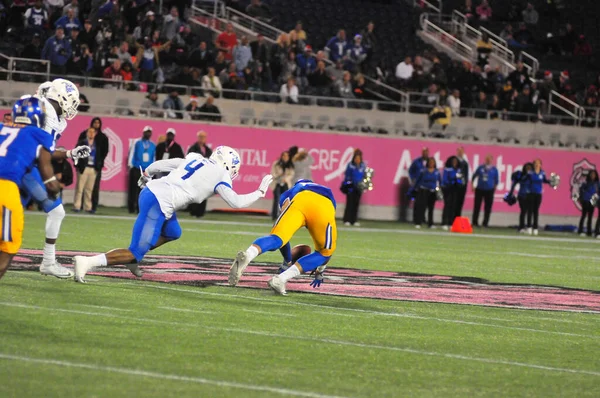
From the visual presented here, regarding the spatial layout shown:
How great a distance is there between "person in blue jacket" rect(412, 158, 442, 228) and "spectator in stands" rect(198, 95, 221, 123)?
4.95 m

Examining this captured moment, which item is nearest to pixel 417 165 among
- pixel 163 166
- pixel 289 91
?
pixel 289 91

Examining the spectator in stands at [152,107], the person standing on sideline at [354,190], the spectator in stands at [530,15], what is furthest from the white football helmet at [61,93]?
the spectator in stands at [530,15]

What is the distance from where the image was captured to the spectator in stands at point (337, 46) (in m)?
30.9

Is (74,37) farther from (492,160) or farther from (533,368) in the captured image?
(533,368)

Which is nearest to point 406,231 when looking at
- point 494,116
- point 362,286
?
point 494,116

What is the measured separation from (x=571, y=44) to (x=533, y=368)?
30677 mm

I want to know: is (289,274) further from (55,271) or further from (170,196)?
(55,271)

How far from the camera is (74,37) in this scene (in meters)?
25.7

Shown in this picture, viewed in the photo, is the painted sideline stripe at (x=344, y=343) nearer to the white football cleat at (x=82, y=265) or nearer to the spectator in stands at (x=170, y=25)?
the white football cleat at (x=82, y=265)

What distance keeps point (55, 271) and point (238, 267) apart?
71.0 inches

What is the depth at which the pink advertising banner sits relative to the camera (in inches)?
1043

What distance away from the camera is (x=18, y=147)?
352 inches

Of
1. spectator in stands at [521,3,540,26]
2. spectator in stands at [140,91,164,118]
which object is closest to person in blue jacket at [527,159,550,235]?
spectator in stands at [140,91,164,118]

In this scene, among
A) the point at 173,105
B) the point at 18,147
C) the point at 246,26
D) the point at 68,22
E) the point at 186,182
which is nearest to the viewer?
the point at 18,147
